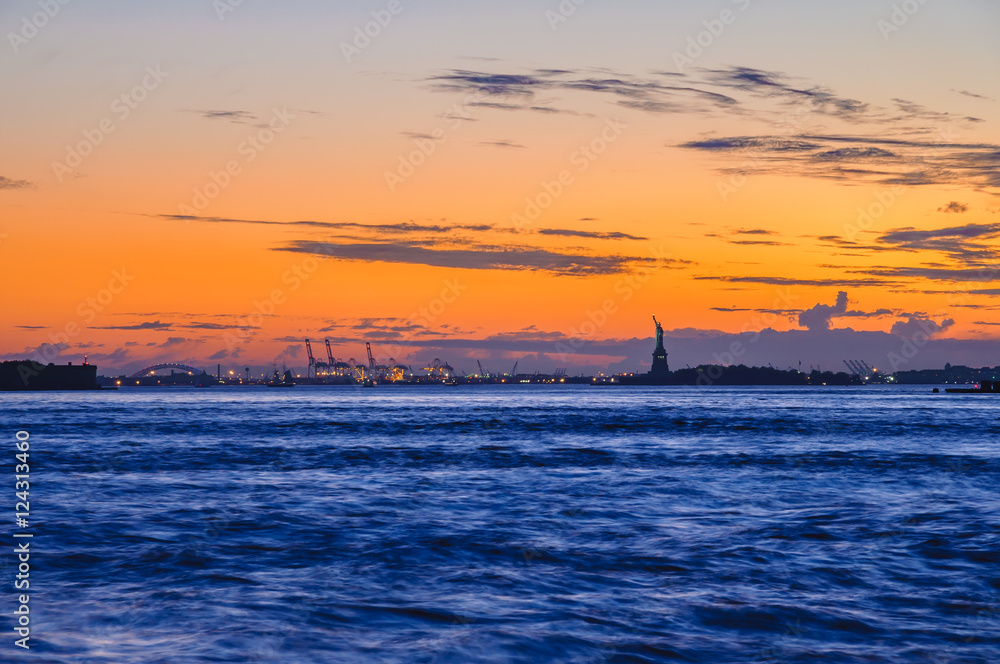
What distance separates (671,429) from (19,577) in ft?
202

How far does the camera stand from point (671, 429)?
72.4 metres

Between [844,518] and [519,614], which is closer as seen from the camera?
[519,614]

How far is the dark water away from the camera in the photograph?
10914 mm

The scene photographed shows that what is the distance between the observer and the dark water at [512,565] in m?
10.9

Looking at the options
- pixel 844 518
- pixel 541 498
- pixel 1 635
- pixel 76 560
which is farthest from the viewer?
pixel 541 498

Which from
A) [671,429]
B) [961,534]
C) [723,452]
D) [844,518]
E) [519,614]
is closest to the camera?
[519,614]

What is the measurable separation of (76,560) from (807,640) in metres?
12.6

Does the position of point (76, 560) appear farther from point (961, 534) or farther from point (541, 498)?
point (961, 534)

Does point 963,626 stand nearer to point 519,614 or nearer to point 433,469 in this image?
point 519,614

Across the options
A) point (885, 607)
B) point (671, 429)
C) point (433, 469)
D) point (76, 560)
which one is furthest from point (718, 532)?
point (671, 429)

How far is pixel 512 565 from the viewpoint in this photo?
51.8 ft

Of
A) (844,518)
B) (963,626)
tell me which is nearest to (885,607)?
(963,626)

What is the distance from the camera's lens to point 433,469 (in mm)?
36594

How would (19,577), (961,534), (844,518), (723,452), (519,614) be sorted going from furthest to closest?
(723,452)
(844,518)
(961,534)
(19,577)
(519,614)
